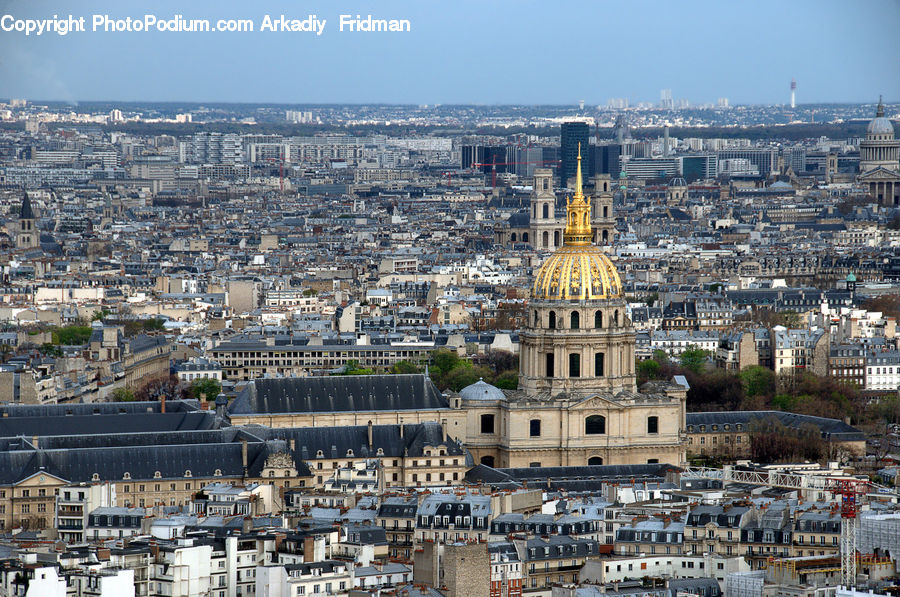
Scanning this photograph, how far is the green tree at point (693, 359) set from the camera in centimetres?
9825

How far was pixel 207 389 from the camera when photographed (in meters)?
92.8

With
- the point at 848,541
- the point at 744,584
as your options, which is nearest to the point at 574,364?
the point at 744,584

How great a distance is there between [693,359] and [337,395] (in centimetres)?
2373

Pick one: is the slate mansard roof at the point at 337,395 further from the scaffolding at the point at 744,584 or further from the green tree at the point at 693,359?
the scaffolding at the point at 744,584

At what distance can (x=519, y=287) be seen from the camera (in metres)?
138

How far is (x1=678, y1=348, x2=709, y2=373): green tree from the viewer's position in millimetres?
98250

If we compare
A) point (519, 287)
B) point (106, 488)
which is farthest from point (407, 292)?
point (106, 488)

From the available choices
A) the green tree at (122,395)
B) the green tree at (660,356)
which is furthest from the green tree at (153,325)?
the green tree at (660,356)

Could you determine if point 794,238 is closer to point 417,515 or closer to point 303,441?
point 303,441

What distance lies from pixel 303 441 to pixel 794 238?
112 metres

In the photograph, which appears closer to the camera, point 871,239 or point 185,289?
point 185,289

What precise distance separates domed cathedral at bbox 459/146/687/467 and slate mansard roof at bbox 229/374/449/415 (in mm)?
1273

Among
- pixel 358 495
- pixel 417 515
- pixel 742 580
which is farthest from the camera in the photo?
pixel 358 495

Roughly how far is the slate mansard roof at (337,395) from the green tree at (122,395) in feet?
35.8
